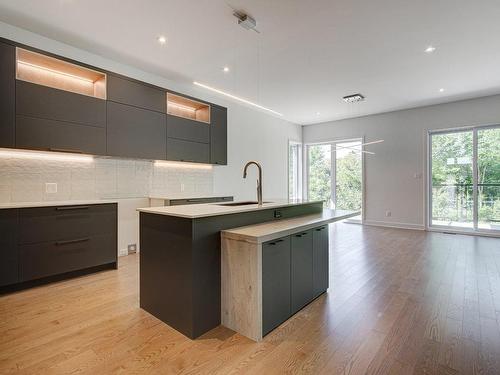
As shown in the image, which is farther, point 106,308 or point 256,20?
point 256,20

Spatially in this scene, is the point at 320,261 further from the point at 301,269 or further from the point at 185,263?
the point at 185,263

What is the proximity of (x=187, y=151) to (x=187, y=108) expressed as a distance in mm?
1016

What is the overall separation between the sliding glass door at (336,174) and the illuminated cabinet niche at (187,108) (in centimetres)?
360

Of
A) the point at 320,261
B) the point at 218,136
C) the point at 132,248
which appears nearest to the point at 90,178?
the point at 132,248

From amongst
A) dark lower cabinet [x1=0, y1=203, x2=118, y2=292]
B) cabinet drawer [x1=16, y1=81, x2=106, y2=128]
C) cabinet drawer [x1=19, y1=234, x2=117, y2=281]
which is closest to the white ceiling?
cabinet drawer [x1=16, y1=81, x2=106, y2=128]

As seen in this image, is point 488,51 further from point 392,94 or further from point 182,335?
point 182,335

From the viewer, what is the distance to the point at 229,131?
18.8 ft

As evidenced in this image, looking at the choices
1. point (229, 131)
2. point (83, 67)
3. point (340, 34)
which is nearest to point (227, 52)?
point (340, 34)

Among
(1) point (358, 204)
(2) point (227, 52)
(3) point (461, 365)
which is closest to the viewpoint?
(3) point (461, 365)

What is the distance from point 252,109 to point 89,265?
4665 millimetres

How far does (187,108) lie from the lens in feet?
16.3

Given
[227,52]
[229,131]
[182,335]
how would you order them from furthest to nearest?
[229,131] < [227,52] < [182,335]

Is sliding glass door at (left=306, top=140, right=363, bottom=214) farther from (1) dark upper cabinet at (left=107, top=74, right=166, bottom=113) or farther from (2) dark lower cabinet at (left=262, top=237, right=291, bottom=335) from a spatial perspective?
(2) dark lower cabinet at (left=262, top=237, right=291, bottom=335)

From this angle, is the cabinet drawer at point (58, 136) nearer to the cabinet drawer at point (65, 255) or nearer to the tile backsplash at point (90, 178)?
the tile backsplash at point (90, 178)
